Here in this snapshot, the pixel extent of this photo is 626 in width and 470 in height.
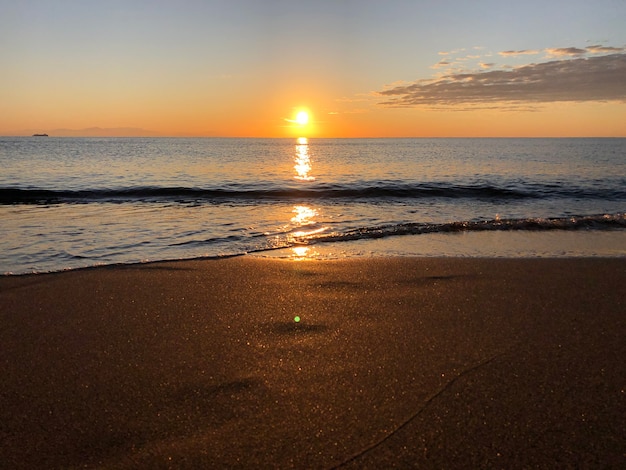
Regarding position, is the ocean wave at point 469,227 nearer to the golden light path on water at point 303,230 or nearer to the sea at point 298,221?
the sea at point 298,221

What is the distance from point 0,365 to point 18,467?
61.2 inches

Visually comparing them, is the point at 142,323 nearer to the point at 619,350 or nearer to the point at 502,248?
the point at 619,350

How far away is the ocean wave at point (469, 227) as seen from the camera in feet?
35.8

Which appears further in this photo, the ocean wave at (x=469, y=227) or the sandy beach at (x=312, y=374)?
the ocean wave at (x=469, y=227)

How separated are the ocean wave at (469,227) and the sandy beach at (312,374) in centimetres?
426

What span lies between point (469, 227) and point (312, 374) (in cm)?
911

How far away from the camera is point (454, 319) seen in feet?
16.8

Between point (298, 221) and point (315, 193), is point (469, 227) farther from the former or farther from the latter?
point (315, 193)

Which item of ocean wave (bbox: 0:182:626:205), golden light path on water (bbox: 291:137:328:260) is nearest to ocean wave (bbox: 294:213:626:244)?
golden light path on water (bbox: 291:137:328:260)

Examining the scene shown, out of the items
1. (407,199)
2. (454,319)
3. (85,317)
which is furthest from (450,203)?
(85,317)

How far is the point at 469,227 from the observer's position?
1204 cm

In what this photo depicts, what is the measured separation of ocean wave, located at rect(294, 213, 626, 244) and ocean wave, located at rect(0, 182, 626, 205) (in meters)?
9.22

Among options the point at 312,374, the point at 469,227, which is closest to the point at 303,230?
the point at 469,227

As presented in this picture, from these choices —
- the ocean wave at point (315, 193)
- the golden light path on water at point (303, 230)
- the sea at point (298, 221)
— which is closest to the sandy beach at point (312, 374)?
the golden light path on water at point (303, 230)
